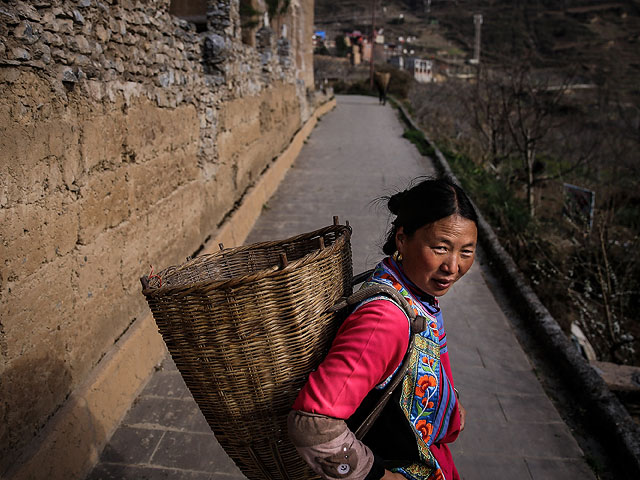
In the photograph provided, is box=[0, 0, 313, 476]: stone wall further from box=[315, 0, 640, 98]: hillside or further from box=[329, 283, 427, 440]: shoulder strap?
box=[315, 0, 640, 98]: hillside

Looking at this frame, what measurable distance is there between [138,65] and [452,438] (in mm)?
3234

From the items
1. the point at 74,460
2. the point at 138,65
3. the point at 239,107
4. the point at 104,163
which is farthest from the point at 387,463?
the point at 239,107

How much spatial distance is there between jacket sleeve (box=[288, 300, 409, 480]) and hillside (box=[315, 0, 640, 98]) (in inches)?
2061

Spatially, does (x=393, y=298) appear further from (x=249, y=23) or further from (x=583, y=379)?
(x=249, y=23)

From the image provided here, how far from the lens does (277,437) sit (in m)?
1.40

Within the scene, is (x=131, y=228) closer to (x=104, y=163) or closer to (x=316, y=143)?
(x=104, y=163)

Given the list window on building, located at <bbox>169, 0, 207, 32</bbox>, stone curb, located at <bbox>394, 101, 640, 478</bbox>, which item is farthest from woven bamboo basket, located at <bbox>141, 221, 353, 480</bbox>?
window on building, located at <bbox>169, 0, 207, 32</bbox>

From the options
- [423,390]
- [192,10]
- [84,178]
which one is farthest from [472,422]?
[192,10]

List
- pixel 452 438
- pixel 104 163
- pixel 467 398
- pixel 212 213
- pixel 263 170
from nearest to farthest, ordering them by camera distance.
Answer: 1. pixel 452 438
2. pixel 104 163
3. pixel 467 398
4. pixel 212 213
5. pixel 263 170

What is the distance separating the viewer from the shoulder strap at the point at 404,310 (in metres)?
1.32

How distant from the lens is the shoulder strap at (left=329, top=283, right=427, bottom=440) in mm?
1322

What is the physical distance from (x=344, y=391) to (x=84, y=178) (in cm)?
234

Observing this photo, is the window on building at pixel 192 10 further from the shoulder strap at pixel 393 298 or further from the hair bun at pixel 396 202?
the shoulder strap at pixel 393 298

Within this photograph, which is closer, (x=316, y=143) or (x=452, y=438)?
(x=452, y=438)
